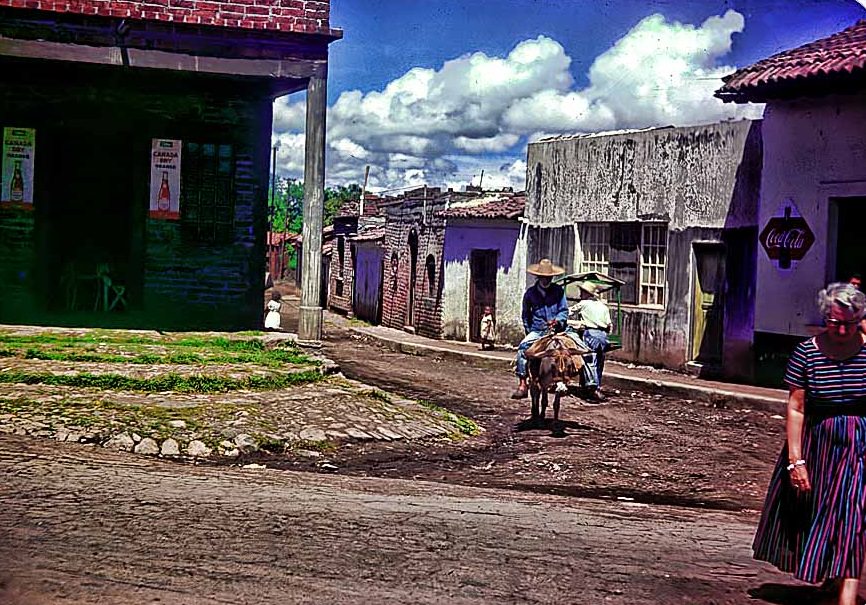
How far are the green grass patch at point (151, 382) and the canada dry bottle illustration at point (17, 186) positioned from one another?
6.46 meters

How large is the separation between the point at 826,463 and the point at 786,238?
11462 mm

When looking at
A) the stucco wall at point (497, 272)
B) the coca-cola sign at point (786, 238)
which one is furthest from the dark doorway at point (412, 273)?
the coca-cola sign at point (786, 238)

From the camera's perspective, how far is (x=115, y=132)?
17.0 m

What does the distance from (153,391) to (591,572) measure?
6.27m

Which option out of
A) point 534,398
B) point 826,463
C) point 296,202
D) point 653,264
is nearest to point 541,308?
point 534,398

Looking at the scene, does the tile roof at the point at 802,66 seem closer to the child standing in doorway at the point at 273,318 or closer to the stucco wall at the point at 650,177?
the stucco wall at the point at 650,177

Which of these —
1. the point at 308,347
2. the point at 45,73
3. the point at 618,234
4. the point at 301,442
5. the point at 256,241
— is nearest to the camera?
the point at 301,442

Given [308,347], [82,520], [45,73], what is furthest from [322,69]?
[82,520]

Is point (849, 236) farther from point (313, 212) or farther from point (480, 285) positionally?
point (480, 285)

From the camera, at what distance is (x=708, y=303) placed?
1812cm

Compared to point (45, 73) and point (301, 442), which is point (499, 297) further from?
point (301, 442)

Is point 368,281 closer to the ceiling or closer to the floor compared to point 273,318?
closer to the ceiling

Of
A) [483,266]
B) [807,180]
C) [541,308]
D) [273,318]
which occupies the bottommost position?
[273,318]

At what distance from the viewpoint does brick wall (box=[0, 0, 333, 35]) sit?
13859 mm
